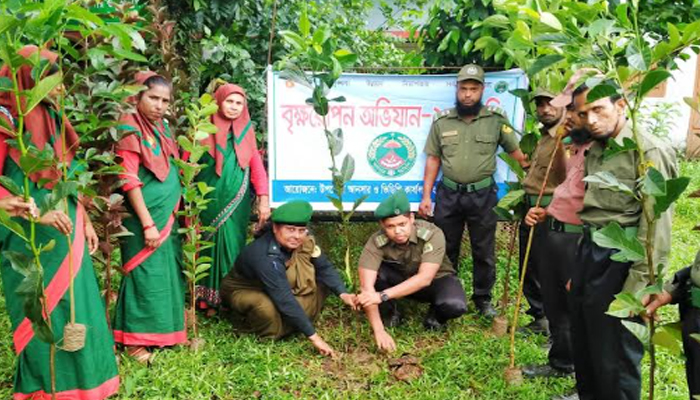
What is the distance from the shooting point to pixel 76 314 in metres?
2.66

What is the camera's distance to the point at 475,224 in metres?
3.97

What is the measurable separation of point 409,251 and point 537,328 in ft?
3.24

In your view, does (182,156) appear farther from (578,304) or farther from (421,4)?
(421,4)

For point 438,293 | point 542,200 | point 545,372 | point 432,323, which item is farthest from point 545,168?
point 432,323

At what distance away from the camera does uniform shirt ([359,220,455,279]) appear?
368 centimetres

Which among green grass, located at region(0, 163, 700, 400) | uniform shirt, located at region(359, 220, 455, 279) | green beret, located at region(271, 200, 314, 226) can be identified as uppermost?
green beret, located at region(271, 200, 314, 226)

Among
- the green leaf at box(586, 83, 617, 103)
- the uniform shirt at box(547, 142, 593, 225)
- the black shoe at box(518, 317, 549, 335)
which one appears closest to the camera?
the green leaf at box(586, 83, 617, 103)

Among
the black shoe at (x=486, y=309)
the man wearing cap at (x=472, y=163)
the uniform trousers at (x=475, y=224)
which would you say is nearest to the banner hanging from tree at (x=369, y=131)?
the man wearing cap at (x=472, y=163)

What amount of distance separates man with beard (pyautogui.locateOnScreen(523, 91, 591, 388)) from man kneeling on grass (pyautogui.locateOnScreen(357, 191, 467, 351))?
2.21 feet

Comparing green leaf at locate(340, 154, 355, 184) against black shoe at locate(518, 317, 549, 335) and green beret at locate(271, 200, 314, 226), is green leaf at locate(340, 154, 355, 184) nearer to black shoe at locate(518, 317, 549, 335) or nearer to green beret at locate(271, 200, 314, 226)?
green beret at locate(271, 200, 314, 226)

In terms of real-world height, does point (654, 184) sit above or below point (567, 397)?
above

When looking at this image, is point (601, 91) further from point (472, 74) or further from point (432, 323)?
point (432, 323)

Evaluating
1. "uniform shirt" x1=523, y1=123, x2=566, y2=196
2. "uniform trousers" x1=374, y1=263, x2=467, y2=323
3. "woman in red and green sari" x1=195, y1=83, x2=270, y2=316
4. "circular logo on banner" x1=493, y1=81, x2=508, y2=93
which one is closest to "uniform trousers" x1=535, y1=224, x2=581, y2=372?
"uniform shirt" x1=523, y1=123, x2=566, y2=196

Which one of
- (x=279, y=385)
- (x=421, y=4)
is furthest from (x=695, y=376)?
(x=421, y=4)
